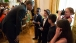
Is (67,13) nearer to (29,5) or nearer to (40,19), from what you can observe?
(29,5)

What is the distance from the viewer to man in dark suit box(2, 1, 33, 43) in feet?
7.00

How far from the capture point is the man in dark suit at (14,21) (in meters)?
2.13

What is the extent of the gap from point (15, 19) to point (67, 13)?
0.97 meters

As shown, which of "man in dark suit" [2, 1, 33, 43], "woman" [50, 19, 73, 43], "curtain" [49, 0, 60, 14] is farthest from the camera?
"curtain" [49, 0, 60, 14]

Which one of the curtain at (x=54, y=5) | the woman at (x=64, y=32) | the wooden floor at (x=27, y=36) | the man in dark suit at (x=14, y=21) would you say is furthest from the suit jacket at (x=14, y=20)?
the curtain at (x=54, y=5)

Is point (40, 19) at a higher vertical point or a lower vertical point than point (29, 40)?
higher

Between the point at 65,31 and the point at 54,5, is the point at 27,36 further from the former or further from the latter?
the point at 65,31

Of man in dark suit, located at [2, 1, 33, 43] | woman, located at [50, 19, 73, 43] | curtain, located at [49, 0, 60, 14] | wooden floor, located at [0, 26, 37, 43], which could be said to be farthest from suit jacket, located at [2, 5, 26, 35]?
curtain, located at [49, 0, 60, 14]

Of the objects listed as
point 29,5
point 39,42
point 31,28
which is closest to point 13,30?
point 29,5

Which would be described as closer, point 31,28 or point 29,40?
point 29,40

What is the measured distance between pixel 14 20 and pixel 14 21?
2 centimetres

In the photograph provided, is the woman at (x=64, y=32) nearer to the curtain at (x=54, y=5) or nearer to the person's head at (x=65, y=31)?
the person's head at (x=65, y=31)

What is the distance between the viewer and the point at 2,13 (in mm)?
3582

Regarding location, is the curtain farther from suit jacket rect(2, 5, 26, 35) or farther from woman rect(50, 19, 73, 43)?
woman rect(50, 19, 73, 43)
